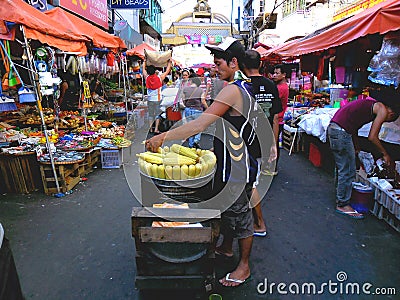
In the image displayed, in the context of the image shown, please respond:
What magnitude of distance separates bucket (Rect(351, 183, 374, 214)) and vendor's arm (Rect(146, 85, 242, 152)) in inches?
104

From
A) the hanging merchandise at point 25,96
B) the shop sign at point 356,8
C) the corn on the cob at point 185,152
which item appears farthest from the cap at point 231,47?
the shop sign at point 356,8

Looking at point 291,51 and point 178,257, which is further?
point 291,51

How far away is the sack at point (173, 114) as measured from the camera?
9.82 metres

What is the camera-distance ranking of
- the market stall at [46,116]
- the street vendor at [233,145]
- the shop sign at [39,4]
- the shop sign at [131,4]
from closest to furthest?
1. the street vendor at [233,145]
2. the market stall at [46,116]
3. the shop sign at [39,4]
4. the shop sign at [131,4]

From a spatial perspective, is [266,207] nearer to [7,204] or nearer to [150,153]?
[150,153]

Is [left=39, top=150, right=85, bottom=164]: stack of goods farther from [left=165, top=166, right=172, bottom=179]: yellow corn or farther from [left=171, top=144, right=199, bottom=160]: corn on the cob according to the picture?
[left=165, top=166, right=172, bottom=179]: yellow corn

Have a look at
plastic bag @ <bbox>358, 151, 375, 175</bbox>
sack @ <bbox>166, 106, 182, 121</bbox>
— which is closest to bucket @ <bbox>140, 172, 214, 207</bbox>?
plastic bag @ <bbox>358, 151, 375, 175</bbox>

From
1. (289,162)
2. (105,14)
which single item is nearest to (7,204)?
(289,162)

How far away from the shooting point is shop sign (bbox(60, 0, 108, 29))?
870 cm

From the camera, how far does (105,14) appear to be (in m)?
11.6

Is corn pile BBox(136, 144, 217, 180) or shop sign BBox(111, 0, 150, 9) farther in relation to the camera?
shop sign BBox(111, 0, 150, 9)

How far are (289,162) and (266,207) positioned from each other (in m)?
2.53

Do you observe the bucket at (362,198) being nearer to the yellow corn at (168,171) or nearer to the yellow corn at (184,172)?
the yellow corn at (184,172)

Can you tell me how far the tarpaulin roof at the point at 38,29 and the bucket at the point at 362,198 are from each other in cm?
467
